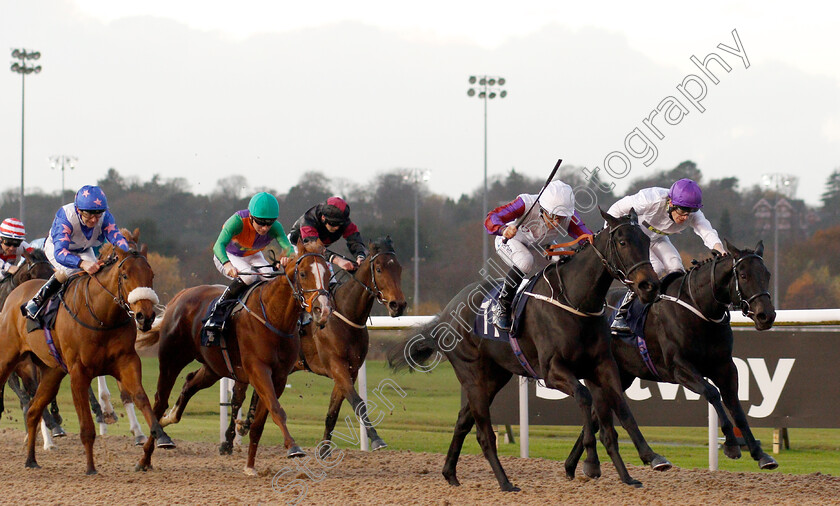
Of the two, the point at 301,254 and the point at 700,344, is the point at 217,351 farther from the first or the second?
the point at 700,344

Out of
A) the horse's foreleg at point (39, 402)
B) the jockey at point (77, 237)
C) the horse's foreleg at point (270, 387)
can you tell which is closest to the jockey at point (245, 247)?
the horse's foreleg at point (270, 387)

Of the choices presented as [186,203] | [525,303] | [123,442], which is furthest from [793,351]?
[186,203]

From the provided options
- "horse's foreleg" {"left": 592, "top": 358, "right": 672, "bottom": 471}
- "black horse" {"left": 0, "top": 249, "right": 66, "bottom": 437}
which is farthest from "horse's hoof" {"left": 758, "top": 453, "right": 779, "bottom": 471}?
"black horse" {"left": 0, "top": 249, "right": 66, "bottom": 437}

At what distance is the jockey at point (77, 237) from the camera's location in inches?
273

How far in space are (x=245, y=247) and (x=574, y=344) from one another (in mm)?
3089

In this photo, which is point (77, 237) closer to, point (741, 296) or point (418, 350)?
point (418, 350)

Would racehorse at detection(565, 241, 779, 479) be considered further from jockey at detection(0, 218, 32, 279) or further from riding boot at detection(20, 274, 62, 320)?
jockey at detection(0, 218, 32, 279)

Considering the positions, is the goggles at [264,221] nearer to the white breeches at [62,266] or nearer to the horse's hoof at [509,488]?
the white breeches at [62,266]

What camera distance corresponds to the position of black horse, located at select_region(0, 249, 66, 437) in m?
8.88

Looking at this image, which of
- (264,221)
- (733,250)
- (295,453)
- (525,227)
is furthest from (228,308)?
(733,250)

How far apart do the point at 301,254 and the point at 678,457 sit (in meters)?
4.09

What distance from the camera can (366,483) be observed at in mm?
6660

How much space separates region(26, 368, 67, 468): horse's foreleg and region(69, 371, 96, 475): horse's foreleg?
624 millimetres

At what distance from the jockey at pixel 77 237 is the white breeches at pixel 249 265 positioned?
882mm
